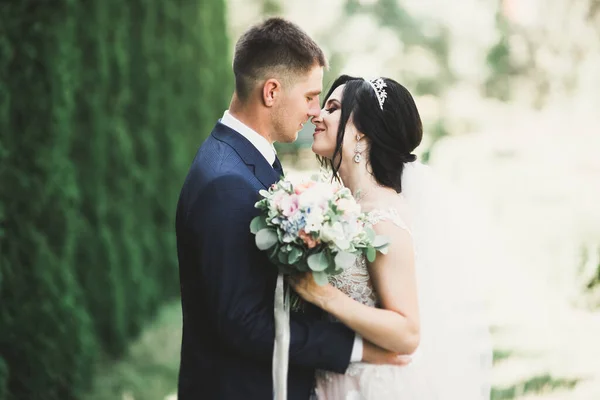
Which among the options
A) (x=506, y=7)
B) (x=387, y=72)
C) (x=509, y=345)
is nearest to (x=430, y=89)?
(x=387, y=72)

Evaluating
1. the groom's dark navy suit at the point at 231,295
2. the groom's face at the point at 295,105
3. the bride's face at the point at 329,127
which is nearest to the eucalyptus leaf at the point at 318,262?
the groom's dark navy suit at the point at 231,295

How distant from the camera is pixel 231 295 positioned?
98.3 inches

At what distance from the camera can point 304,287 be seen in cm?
257

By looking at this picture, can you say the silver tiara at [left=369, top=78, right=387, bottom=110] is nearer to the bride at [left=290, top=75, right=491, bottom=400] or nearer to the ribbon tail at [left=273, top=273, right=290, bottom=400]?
the bride at [left=290, top=75, right=491, bottom=400]

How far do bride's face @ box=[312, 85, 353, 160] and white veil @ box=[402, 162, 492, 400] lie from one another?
382mm

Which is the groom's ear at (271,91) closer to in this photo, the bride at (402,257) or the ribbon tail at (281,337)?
the bride at (402,257)

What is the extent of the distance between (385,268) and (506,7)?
15733mm

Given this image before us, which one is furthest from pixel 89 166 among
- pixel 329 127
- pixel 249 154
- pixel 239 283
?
pixel 239 283

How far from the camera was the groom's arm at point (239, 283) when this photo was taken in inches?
98.5

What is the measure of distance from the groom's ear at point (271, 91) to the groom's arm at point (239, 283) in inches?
17.5

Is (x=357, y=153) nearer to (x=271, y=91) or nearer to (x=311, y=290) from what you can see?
(x=271, y=91)

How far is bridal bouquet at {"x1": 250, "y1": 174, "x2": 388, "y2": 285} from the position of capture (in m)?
2.38

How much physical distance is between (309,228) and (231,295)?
1.30 feet

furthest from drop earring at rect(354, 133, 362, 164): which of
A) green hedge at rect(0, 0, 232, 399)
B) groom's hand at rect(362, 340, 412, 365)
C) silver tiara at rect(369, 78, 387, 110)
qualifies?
green hedge at rect(0, 0, 232, 399)
